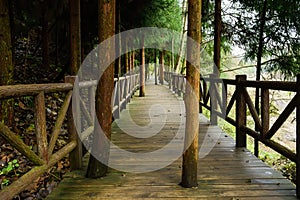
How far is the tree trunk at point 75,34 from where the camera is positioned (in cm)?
565

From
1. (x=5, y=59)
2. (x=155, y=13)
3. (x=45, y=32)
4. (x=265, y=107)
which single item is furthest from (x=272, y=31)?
(x=45, y=32)

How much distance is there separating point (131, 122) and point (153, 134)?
137 centimetres

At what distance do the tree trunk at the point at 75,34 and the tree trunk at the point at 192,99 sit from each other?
350cm

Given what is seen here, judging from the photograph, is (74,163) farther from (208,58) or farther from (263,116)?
(208,58)

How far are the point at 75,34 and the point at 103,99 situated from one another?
3187 millimetres

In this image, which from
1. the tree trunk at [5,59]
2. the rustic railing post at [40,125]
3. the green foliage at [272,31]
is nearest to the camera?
the rustic railing post at [40,125]

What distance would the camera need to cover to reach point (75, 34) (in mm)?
5867

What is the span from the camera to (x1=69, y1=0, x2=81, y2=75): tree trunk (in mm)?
5649

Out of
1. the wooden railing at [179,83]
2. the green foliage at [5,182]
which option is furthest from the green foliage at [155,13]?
the green foliage at [5,182]

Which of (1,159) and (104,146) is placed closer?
(104,146)

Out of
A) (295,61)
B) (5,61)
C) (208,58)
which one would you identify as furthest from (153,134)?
(208,58)

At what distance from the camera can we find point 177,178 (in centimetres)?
309

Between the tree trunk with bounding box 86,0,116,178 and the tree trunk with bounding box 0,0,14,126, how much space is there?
2.16 meters

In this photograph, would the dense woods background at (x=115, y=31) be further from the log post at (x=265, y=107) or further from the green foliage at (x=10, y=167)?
the log post at (x=265, y=107)
